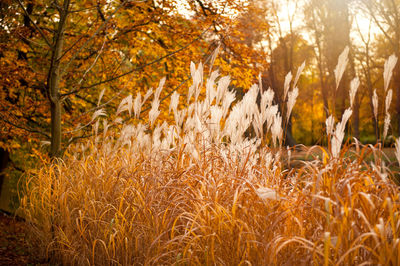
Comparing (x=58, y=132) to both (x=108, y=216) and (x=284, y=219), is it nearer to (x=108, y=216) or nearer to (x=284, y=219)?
(x=108, y=216)

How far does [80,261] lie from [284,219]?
1792mm

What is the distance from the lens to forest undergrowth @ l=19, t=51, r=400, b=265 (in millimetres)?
1662

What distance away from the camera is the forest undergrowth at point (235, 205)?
1.66m

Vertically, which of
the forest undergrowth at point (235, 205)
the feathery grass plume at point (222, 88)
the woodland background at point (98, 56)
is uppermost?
the woodland background at point (98, 56)

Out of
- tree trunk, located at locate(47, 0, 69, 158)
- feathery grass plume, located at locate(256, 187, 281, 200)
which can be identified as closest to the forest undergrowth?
feathery grass plume, located at locate(256, 187, 281, 200)

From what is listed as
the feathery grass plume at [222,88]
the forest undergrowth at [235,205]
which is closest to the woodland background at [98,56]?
the feathery grass plume at [222,88]

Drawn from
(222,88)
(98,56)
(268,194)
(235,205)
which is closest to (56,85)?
(98,56)

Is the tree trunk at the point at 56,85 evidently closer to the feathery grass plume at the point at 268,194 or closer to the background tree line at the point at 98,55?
the background tree line at the point at 98,55

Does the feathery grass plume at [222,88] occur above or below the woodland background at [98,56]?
below

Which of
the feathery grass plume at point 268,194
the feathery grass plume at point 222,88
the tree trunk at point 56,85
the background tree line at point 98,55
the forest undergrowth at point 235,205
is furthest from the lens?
the background tree line at point 98,55

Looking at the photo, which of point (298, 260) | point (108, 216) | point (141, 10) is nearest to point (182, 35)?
point (141, 10)

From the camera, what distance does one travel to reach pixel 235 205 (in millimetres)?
1980

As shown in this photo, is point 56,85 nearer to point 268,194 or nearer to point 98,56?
point 98,56

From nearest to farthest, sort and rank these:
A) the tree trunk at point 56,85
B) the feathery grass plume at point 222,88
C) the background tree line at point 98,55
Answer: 1. the feathery grass plume at point 222,88
2. the tree trunk at point 56,85
3. the background tree line at point 98,55
